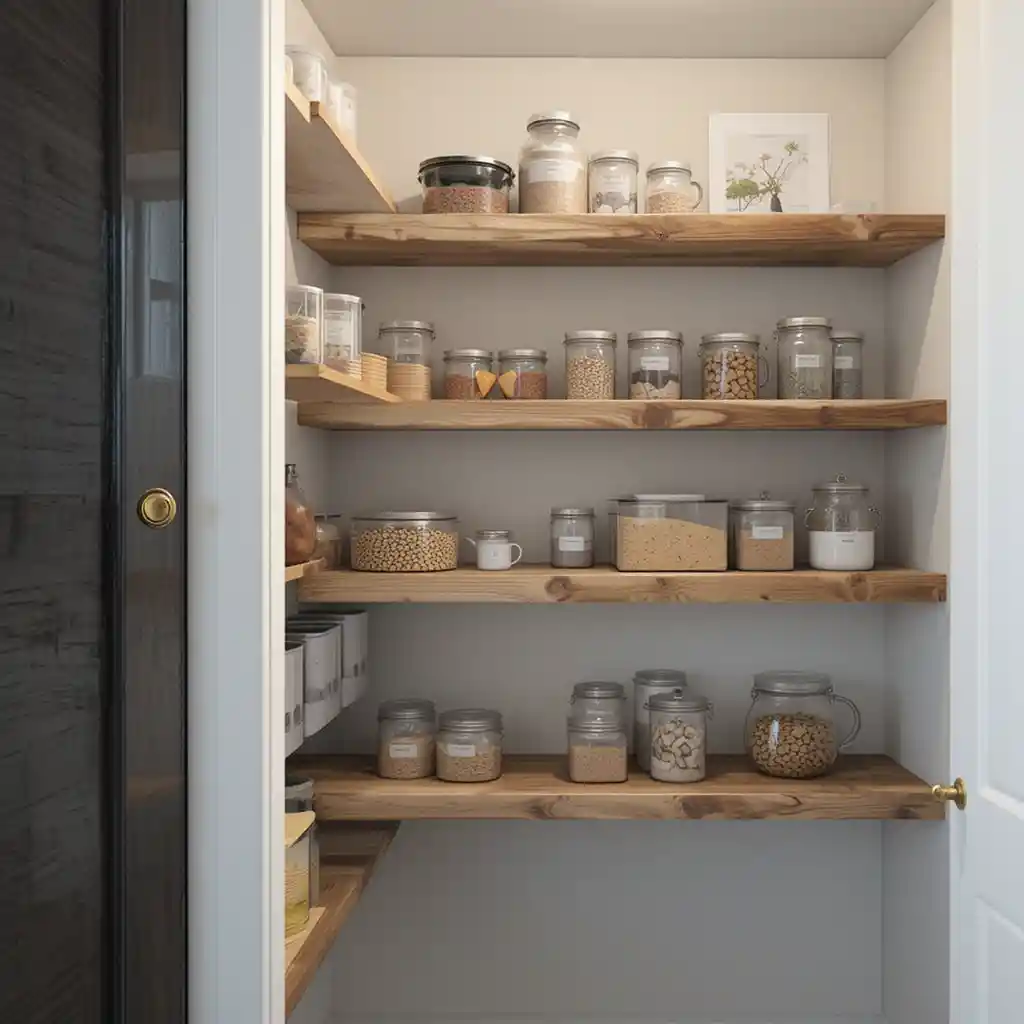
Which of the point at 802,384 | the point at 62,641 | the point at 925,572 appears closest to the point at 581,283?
the point at 802,384

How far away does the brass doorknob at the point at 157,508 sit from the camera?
118 centimetres

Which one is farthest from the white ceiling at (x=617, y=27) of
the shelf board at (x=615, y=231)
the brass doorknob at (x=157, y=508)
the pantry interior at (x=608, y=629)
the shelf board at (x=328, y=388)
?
the brass doorknob at (x=157, y=508)

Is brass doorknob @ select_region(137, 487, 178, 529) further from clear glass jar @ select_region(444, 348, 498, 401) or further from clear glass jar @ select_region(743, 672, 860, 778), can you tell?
clear glass jar @ select_region(743, 672, 860, 778)

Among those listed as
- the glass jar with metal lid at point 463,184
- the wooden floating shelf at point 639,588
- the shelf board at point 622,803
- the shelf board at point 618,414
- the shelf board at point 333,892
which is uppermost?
the glass jar with metal lid at point 463,184

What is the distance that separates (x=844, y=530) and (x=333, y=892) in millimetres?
1248

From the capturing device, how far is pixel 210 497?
1301 mm

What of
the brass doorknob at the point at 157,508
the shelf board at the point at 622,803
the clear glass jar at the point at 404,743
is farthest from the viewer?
the clear glass jar at the point at 404,743

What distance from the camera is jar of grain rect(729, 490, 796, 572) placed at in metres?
2.41

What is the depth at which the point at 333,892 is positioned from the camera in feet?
6.74

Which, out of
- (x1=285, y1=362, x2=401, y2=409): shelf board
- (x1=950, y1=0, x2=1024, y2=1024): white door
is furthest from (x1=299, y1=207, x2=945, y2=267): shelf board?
(x1=950, y1=0, x2=1024, y2=1024): white door

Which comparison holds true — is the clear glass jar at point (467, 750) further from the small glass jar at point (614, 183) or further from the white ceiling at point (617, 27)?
the white ceiling at point (617, 27)

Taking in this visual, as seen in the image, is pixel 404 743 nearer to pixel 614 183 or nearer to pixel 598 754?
pixel 598 754

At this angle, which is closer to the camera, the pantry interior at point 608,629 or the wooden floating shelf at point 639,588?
the wooden floating shelf at point 639,588

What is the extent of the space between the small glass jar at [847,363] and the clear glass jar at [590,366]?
49 cm
